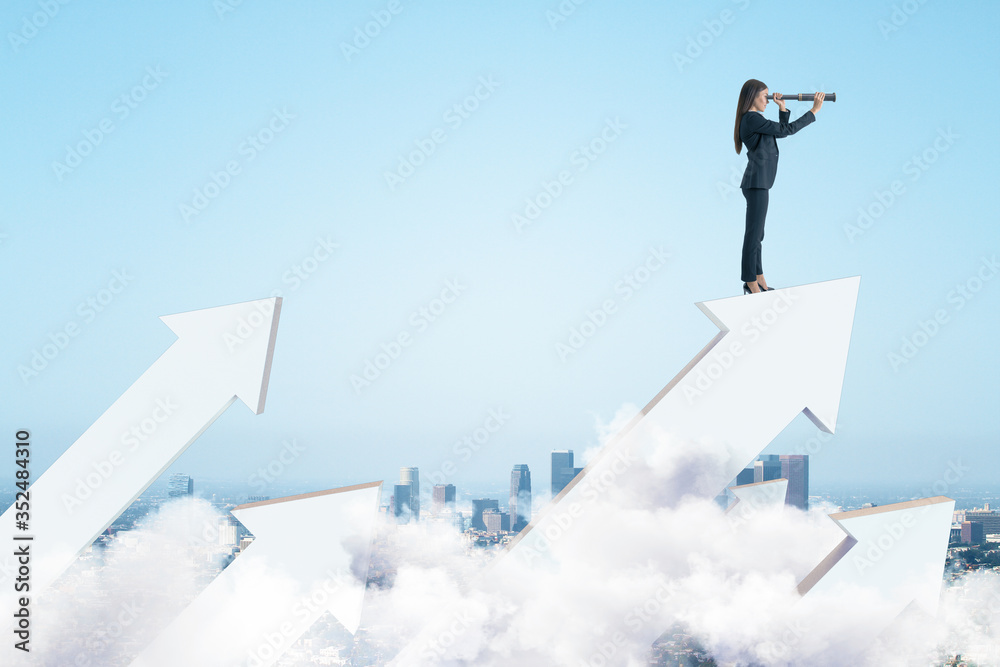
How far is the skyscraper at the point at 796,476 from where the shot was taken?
10767mm

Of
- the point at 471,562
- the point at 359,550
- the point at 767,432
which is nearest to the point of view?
the point at 359,550

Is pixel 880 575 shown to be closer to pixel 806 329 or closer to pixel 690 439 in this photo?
pixel 690 439

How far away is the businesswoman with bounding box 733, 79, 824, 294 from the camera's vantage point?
17.2 ft

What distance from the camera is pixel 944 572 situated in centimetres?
438

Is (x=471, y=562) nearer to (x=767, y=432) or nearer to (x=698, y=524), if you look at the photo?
(x=698, y=524)

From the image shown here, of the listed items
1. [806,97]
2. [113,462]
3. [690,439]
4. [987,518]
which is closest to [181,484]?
[113,462]

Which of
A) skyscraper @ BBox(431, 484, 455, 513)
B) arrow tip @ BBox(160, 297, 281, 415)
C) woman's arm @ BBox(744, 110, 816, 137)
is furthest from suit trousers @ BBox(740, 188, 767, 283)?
skyscraper @ BBox(431, 484, 455, 513)

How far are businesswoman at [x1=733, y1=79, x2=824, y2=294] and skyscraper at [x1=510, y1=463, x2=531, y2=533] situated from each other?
10.1 m

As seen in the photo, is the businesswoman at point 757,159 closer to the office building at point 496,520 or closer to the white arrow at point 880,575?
the white arrow at point 880,575

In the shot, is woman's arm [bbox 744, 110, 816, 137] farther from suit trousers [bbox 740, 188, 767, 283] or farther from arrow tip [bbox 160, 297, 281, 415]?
arrow tip [bbox 160, 297, 281, 415]

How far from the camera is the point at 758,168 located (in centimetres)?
526

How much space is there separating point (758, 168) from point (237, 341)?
3.93 m

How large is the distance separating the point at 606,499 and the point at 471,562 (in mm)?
1264

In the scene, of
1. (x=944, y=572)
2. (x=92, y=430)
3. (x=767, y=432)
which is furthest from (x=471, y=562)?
(x=944, y=572)
